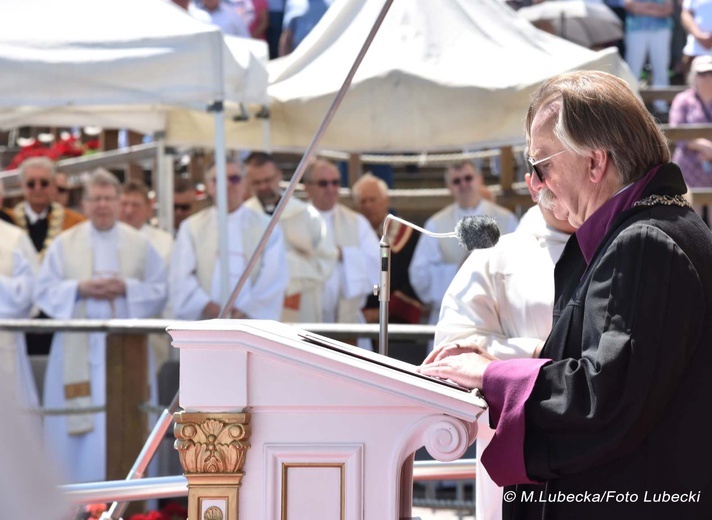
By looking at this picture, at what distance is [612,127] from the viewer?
2494 mm

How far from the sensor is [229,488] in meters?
2.46

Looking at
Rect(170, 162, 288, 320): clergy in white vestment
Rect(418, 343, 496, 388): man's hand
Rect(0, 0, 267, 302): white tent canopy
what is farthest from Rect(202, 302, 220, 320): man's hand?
Rect(418, 343, 496, 388): man's hand

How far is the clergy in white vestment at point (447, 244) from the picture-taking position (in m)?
8.39

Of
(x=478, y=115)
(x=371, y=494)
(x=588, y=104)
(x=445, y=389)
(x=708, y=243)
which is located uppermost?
(x=478, y=115)

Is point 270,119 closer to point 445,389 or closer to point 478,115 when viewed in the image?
point 478,115

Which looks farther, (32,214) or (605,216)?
(32,214)

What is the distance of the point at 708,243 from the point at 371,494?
0.85 m

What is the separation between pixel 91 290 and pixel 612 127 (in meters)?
5.75

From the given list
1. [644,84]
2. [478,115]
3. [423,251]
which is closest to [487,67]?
[478,115]

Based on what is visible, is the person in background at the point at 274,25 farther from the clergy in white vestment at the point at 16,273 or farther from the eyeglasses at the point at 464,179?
the clergy in white vestment at the point at 16,273

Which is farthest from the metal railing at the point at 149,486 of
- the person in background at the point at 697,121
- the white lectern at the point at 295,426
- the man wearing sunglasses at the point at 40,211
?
the person in background at the point at 697,121

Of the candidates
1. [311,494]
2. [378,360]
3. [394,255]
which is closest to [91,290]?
[394,255]

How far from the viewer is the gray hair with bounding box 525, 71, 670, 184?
250 cm

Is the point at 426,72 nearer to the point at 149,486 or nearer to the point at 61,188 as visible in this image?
the point at 61,188
